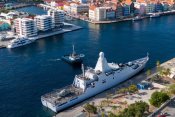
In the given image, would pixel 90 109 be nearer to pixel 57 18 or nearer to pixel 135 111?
pixel 135 111

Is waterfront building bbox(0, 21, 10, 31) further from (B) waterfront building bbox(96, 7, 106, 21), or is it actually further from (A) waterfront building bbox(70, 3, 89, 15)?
(A) waterfront building bbox(70, 3, 89, 15)

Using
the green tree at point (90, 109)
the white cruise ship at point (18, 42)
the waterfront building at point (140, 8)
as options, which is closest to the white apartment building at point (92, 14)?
the waterfront building at point (140, 8)

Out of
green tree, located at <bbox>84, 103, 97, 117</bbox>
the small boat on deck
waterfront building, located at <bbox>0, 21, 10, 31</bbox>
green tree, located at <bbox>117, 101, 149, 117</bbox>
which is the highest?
waterfront building, located at <bbox>0, 21, 10, 31</bbox>

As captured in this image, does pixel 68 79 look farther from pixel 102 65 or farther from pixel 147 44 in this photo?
pixel 147 44

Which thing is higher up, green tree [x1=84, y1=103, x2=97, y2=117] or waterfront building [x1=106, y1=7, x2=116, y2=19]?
waterfront building [x1=106, y1=7, x2=116, y2=19]

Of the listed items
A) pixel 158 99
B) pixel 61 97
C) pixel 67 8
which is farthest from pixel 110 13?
pixel 158 99

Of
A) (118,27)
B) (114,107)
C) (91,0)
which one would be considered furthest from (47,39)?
(91,0)

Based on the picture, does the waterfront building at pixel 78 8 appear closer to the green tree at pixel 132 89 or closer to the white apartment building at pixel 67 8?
the white apartment building at pixel 67 8

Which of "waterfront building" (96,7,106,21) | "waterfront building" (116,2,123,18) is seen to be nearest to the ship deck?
"waterfront building" (96,7,106,21)
